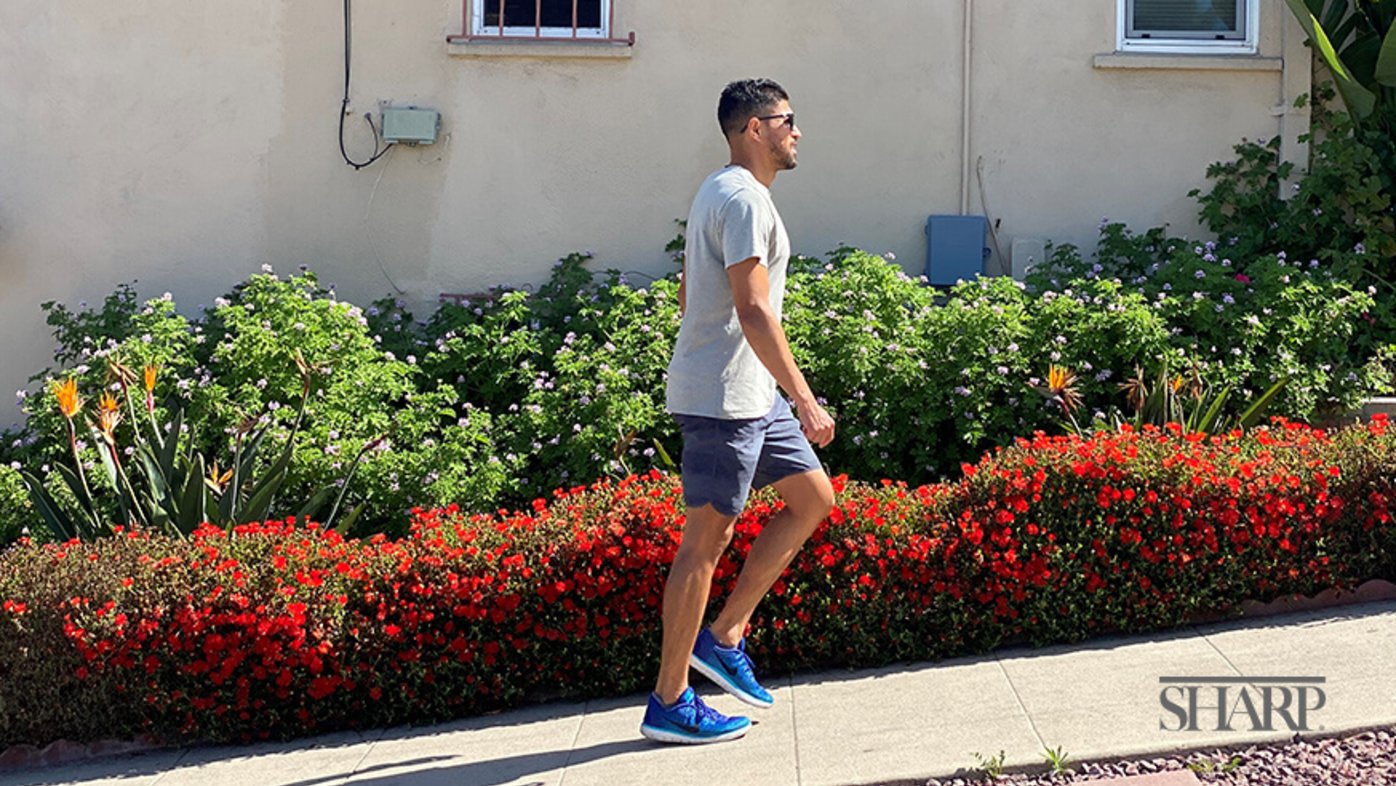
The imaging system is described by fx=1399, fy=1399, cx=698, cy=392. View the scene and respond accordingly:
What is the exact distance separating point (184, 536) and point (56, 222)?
338 cm

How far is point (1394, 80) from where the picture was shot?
7.66 metres

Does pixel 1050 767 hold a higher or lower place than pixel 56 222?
lower

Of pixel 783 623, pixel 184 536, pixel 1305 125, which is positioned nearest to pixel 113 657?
pixel 184 536

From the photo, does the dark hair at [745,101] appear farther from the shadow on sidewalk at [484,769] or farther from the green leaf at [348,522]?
the green leaf at [348,522]

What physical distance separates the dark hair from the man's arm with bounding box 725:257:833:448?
537mm

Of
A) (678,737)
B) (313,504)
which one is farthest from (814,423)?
(313,504)

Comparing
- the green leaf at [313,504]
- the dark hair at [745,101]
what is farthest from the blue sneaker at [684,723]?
the green leaf at [313,504]

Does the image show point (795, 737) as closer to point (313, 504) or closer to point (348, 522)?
point (348, 522)

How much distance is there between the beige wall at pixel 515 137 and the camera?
805 centimetres

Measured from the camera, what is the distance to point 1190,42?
8188mm

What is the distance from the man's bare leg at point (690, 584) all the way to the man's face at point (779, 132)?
3.69ft

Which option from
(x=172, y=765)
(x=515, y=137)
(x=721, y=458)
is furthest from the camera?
(x=515, y=137)

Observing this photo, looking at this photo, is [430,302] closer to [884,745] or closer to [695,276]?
[695,276]

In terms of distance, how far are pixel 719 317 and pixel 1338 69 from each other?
199 inches
